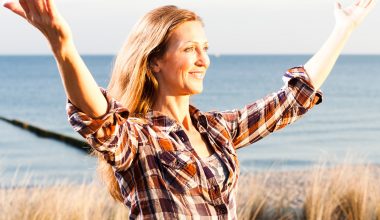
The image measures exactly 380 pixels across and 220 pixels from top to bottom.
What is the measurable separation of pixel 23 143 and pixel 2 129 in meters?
3.78

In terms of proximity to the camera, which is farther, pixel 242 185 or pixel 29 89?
pixel 29 89

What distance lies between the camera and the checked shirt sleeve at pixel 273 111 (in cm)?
269

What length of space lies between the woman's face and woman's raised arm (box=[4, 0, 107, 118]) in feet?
1.39

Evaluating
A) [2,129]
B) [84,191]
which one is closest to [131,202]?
[84,191]

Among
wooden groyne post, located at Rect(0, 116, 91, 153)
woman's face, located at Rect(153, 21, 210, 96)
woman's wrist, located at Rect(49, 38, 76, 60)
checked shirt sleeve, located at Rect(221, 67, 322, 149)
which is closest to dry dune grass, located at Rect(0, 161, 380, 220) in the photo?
checked shirt sleeve, located at Rect(221, 67, 322, 149)

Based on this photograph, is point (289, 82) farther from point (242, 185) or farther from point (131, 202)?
point (242, 185)

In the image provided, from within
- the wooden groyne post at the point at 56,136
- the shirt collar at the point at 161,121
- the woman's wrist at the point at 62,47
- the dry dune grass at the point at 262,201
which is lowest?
the wooden groyne post at the point at 56,136

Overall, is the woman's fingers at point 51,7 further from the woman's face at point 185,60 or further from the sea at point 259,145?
the sea at point 259,145

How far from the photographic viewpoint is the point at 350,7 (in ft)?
9.43

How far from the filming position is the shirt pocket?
7.46 ft

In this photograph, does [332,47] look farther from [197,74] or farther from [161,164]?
[161,164]

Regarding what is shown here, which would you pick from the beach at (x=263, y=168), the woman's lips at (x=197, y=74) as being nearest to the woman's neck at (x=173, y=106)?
the woman's lips at (x=197, y=74)

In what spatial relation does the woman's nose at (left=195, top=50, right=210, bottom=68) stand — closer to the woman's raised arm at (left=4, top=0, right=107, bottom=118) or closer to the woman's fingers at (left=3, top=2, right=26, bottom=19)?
the woman's raised arm at (left=4, top=0, right=107, bottom=118)

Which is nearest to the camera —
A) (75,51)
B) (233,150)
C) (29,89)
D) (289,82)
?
(75,51)
